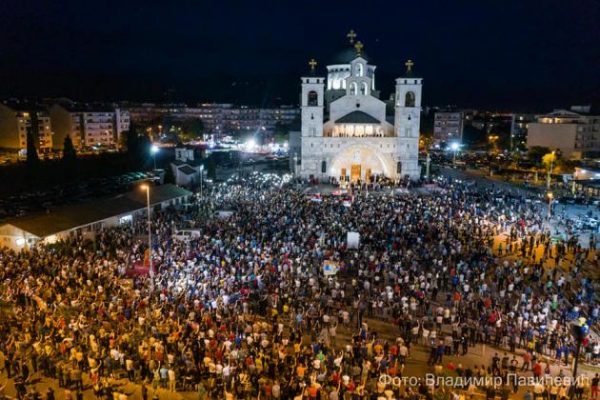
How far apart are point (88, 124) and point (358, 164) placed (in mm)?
58442

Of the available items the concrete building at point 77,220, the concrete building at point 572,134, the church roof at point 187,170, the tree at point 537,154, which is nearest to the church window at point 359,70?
the church roof at point 187,170

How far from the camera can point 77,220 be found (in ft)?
81.9

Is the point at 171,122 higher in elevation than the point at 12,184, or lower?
higher

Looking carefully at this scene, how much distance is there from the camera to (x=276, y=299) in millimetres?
16297

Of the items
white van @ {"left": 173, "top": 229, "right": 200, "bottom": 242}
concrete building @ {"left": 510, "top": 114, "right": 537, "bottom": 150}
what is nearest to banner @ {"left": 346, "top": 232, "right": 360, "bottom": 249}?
white van @ {"left": 173, "top": 229, "right": 200, "bottom": 242}

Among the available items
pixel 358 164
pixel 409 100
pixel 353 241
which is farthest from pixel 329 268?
pixel 409 100

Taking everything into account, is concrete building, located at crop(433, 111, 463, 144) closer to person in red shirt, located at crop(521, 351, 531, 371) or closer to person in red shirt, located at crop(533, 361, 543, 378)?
person in red shirt, located at crop(521, 351, 531, 371)

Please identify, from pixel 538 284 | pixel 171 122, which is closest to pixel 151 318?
pixel 538 284

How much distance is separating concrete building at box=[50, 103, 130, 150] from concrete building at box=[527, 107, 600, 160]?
69.3 meters

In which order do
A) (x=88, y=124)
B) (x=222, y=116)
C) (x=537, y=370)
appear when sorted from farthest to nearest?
(x=222, y=116) < (x=88, y=124) < (x=537, y=370)

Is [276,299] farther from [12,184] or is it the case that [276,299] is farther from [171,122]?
[171,122]

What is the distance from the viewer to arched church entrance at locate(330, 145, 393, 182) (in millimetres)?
49688

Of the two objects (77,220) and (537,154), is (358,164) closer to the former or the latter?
(537,154)

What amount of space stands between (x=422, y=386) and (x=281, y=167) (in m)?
52.1
